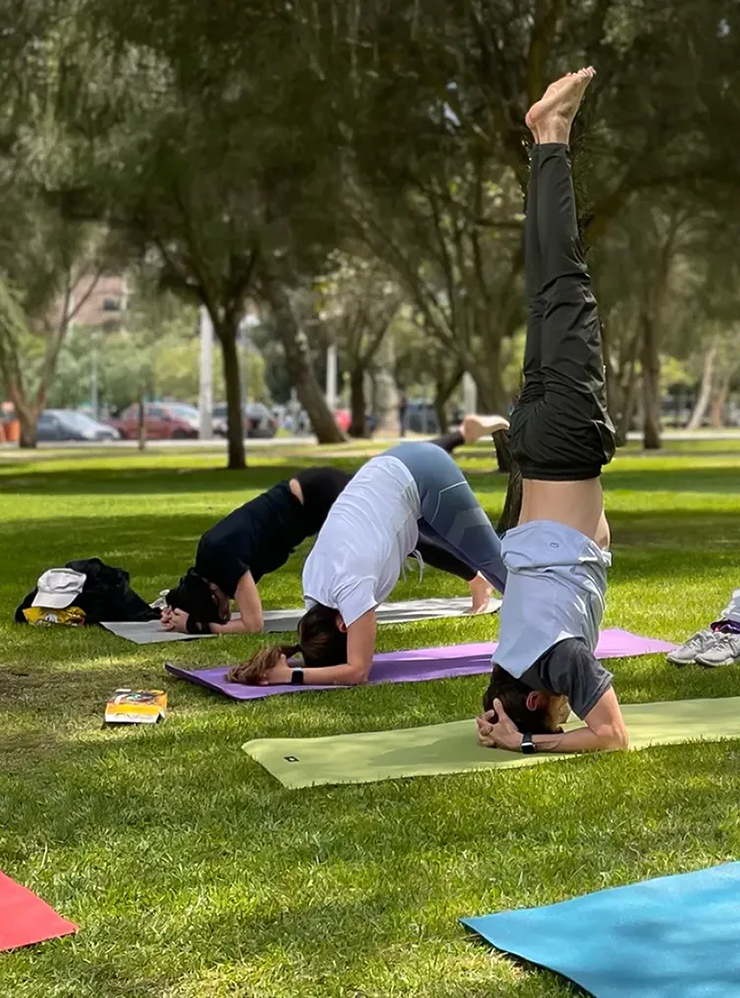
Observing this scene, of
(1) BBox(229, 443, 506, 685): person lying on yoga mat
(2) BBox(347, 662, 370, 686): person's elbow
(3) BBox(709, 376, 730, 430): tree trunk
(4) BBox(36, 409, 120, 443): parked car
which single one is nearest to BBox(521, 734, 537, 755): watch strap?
(1) BBox(229, 443, 506, 685): person lying on yoga mat

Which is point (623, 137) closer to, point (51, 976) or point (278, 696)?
point (278, 696)

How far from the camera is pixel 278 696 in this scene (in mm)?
6039

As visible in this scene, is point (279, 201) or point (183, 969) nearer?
point (183, 969)

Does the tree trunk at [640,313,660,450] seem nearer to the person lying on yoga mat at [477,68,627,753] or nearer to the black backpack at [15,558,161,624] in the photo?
the black backpack at [15,558,161,624]

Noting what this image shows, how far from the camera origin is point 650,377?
33344 millimetres

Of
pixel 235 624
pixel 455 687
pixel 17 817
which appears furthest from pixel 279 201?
pixel 17 817

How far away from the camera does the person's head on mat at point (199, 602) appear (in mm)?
7418

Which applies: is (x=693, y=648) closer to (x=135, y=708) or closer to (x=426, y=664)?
(x=426, y=664)

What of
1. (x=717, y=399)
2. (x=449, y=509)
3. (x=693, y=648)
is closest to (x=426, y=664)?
(x=449, y=509)

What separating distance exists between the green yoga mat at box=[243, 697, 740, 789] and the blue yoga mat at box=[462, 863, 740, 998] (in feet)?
4.13

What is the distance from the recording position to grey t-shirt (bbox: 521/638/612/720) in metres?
4.71

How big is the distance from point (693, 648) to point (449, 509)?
1391 mm

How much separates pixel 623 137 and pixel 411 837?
1579 cm

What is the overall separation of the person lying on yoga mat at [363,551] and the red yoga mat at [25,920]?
256cm
